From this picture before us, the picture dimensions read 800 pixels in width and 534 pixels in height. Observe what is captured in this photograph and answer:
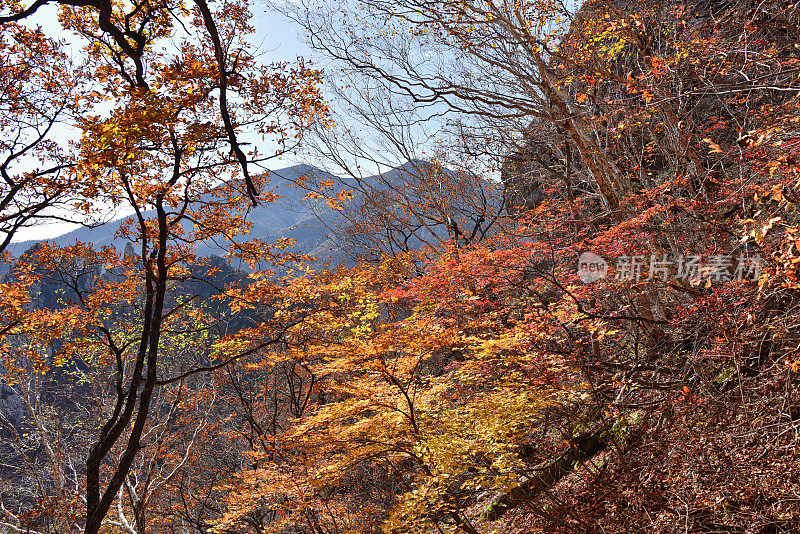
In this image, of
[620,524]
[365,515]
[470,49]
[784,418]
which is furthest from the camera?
[365,515]

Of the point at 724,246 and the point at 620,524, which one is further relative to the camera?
the point at 724,246

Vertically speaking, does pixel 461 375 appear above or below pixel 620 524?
above

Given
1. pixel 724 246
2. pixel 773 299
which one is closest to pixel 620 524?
pixel 773 299

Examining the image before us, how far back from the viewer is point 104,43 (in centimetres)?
544

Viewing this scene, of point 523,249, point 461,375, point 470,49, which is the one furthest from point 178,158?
point 523,249

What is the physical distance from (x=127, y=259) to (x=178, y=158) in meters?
3.67

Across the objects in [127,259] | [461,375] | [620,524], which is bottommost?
[620,524]

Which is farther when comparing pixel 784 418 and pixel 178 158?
Result: pixel 178 158

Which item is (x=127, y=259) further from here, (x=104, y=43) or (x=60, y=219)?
(x=104, y=43)

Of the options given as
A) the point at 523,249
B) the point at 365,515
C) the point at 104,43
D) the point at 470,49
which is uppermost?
the point at 104,43

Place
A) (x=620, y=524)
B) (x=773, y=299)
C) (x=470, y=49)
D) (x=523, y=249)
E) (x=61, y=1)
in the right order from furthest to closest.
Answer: (x=523, y=249), (x=470, y=49), (x=620, y=524), (x=773, y=299), (x=61, y=1)

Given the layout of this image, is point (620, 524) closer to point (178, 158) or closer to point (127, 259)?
point (178, 158)

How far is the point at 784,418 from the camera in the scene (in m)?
4.43

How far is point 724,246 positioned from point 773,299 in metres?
1.17
